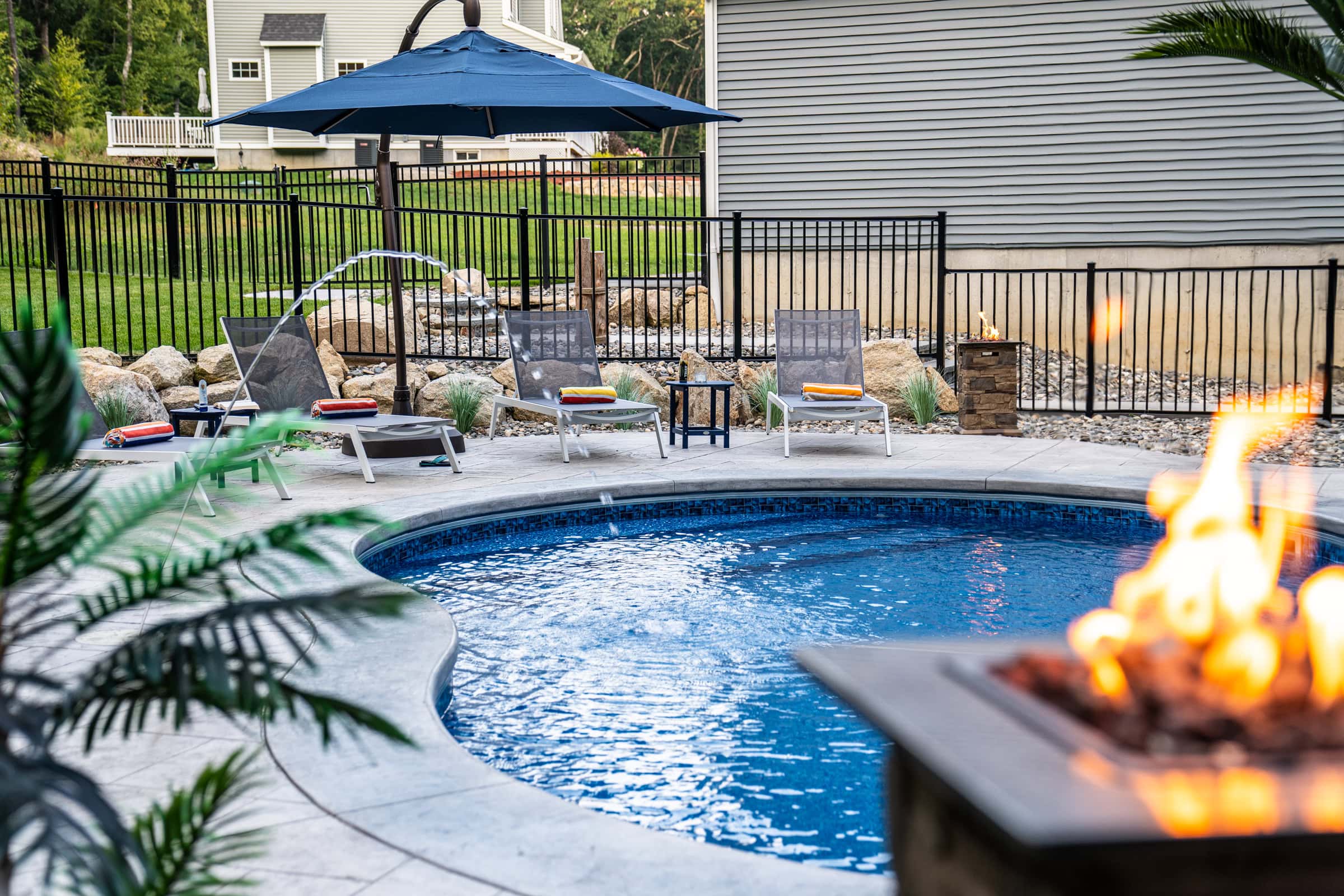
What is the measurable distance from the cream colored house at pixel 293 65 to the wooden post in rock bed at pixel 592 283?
17.1 metres

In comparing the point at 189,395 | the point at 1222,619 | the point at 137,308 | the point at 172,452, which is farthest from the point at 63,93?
the point at 1222,619

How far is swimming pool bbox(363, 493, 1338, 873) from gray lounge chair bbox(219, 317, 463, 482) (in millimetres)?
1252

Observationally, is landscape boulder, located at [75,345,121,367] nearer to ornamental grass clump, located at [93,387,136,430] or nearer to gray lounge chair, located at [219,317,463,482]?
ornamental grass clump, located at [93,387,136,430]

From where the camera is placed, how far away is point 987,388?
10.8 meters

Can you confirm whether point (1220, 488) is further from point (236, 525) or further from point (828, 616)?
point (236, 525)

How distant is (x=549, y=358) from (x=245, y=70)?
2525cm

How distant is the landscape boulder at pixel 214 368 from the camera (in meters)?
11.2

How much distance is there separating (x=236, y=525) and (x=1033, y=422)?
7.44 meters

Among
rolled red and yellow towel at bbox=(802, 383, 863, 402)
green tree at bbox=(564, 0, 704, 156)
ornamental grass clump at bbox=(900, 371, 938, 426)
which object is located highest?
green tree at bbox=(564, 0, 704, 156)

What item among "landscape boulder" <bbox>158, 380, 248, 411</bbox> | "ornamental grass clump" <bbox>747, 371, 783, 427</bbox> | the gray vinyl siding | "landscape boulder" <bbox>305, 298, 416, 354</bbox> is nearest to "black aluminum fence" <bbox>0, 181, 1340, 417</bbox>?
"landscape boulder" <bbox>305, 298, 416, 354</bbox>

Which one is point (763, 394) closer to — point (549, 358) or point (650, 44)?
point (549, 358)

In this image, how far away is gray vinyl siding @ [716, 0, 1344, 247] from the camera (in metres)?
14.2

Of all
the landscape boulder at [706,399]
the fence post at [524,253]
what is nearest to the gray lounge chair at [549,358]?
the landscape boulder at [706,399]

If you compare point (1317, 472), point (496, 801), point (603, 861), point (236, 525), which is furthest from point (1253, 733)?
point (1317, 472)
